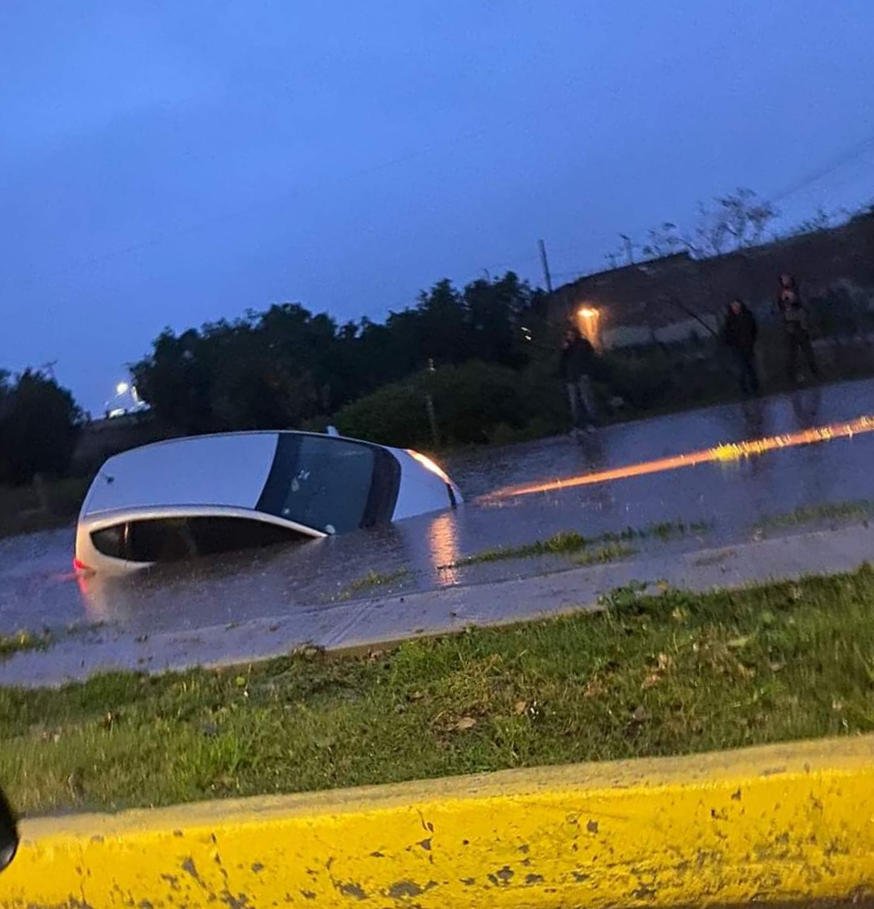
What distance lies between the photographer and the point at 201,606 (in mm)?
8531

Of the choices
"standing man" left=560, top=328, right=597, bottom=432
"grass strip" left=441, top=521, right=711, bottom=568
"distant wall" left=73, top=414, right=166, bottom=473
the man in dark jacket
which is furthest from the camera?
"distant wall" left=73, top=414, right=166, bottom=473

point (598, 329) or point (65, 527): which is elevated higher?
point (598, 329)

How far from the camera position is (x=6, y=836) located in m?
3.20

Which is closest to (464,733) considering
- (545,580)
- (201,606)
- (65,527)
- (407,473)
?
(545,580)

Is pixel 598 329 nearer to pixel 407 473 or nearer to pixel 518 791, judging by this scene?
pixel 407 473

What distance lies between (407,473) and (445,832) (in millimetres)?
8557

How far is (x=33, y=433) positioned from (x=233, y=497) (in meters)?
23.1

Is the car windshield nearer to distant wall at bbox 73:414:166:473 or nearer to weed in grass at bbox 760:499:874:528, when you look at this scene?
weed in grass at bbox 760:499:874:528

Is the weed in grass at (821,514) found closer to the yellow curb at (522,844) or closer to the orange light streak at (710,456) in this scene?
the yellow curb at (522,844)

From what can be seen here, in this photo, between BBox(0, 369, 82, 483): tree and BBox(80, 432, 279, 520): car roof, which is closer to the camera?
BBox(80, 432, 279, 520): car roof

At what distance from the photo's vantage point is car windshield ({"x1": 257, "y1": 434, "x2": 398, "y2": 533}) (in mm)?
10703

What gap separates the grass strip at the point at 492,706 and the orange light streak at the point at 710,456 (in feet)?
24.4

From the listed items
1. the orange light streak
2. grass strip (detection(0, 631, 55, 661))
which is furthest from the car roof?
the orange light streak

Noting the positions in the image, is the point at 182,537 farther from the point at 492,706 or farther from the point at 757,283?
the point at 757,283
